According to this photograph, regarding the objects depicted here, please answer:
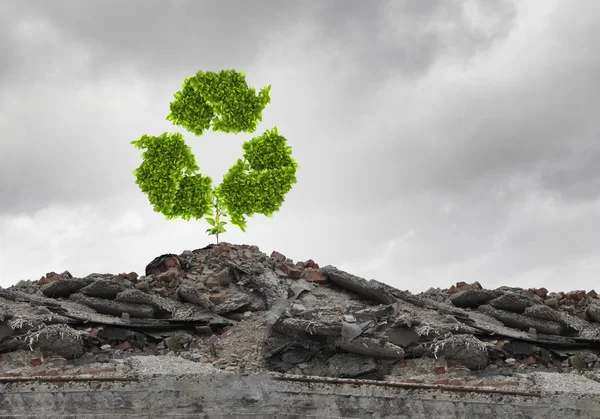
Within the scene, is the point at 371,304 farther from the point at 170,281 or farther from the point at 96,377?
the point at 96,377

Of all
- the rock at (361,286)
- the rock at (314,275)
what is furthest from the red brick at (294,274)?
the rock at (361,286)

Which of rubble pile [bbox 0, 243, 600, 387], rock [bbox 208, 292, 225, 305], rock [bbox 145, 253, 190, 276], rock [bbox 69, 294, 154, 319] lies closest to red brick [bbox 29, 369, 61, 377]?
rubble pile [bbox 0, 243, 600, 387]

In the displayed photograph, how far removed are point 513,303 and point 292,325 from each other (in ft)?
13.2

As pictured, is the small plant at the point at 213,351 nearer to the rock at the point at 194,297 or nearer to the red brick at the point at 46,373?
the rock at the point at 194,297

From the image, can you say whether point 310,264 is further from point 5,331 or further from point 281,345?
point 5,331

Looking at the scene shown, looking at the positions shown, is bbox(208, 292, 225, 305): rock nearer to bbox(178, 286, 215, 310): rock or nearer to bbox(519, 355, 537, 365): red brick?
bbox(178, 286, 215, 310): rock

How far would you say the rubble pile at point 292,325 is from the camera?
345 inches

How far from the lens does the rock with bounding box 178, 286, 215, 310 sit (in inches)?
414

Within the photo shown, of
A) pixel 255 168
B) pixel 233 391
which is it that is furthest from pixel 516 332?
pixel 255 168

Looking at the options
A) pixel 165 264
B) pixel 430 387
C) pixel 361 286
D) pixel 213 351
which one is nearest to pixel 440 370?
pixel 430 387

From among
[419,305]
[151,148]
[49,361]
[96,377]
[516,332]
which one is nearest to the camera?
[96,377]

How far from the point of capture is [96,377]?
24.0 ft

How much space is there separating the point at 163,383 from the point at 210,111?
944cm

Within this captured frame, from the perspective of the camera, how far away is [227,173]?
1555cm
